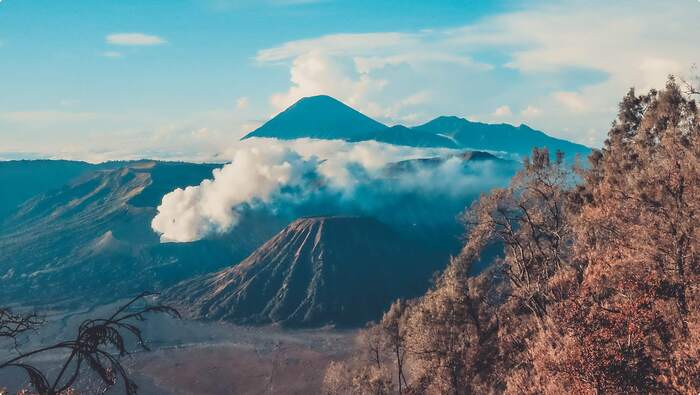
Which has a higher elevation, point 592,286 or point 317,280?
point 592,286

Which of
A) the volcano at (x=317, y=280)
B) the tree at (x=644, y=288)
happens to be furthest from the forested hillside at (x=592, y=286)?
the volcano at (x=317, y=280)

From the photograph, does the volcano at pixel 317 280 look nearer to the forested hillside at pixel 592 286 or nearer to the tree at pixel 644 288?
the forested hillside at pixel 592 286

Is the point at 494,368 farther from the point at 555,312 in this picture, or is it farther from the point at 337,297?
the point at 337,297

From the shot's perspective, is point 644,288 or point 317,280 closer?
point 644,288

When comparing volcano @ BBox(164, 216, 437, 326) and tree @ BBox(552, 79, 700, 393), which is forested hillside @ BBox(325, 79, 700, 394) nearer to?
tree @ BBox(552, 79, 700, 393)

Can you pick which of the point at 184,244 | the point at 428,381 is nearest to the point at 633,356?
the point at 428,381

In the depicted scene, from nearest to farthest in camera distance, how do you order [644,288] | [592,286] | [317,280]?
[644,288] < [592,286] < [317,280]

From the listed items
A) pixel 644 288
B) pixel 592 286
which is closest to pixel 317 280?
pixel 592 286

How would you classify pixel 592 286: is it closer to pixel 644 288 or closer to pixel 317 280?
pixel 644 288

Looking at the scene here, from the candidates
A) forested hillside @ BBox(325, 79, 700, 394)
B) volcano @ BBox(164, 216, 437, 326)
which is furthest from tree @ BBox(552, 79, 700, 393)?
volcano @ BBox(164, 216, 437, 326)
